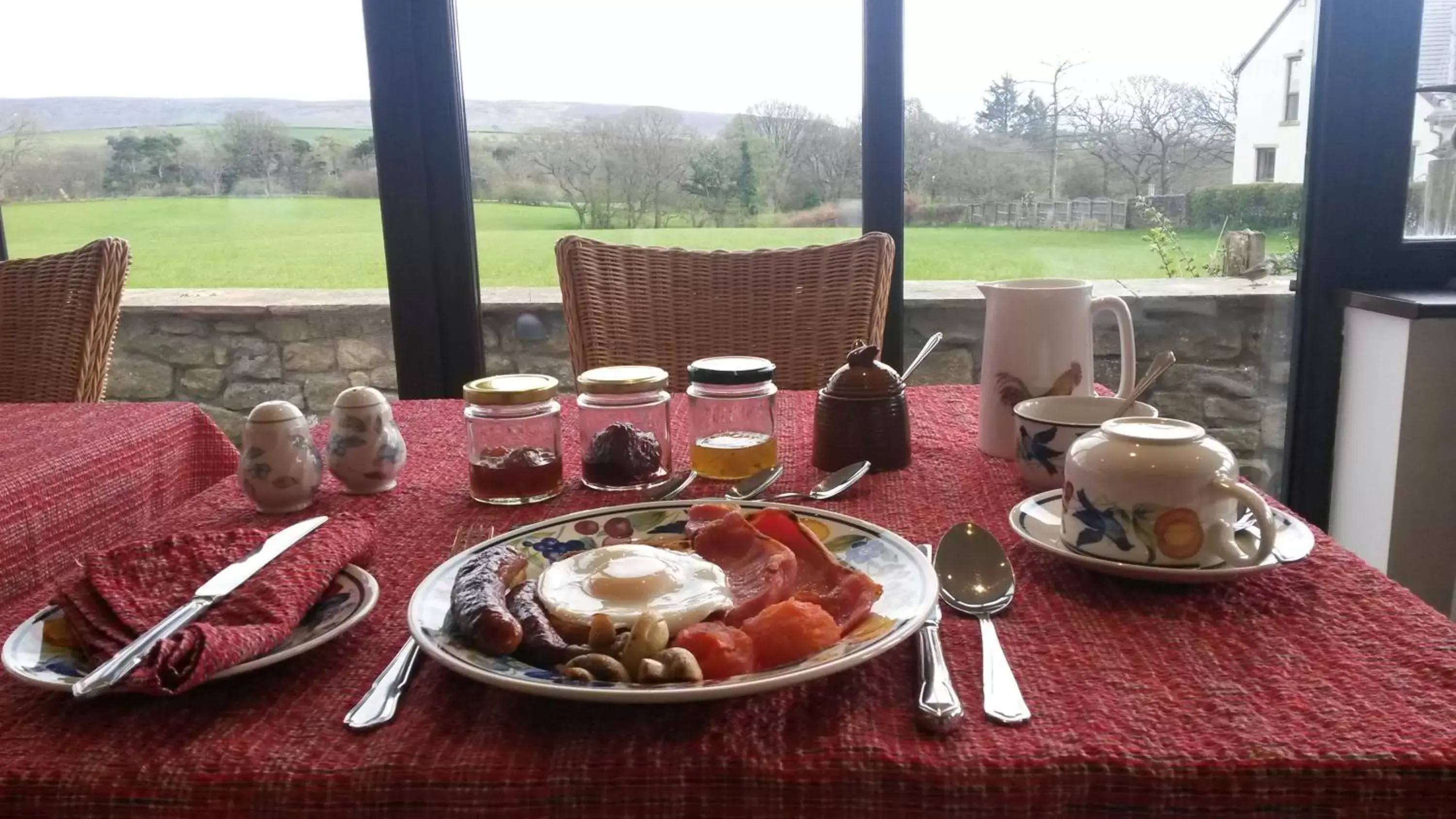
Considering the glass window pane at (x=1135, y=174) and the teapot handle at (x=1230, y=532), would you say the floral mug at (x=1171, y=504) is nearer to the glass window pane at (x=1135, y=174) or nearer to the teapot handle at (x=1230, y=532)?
the teapot handle at (x=1230, y=532)

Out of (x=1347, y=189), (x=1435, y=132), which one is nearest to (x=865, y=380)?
(x=1347, y=189)

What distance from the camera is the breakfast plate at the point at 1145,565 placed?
2.09 feet

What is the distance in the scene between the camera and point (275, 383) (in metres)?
2.38

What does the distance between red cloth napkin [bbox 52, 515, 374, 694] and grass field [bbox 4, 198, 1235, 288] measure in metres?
1.42

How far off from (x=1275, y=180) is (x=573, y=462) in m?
1.73

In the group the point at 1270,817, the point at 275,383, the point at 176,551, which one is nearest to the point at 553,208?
the point at 275,383

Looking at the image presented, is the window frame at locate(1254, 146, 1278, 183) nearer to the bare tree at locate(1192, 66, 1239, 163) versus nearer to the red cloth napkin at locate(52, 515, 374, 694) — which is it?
the bare tree at locate(1192, 66, 1239, 163)

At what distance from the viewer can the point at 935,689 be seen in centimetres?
51

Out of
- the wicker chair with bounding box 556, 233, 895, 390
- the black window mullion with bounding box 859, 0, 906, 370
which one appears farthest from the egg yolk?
the black window mullion with bounding box 859, 0, 906, 370

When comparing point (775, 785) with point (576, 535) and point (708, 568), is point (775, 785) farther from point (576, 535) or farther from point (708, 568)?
point (576, 535)

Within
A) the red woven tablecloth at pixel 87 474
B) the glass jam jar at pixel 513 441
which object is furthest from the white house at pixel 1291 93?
the red woven tablecloth at pixel 87 474

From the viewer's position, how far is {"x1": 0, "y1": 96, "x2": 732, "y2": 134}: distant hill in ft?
6.97

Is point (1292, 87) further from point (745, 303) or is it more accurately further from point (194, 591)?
point (194, 591)

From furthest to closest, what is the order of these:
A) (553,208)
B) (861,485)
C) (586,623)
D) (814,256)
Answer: (553,208)
(814,256)
(861,485)
(586,623)
